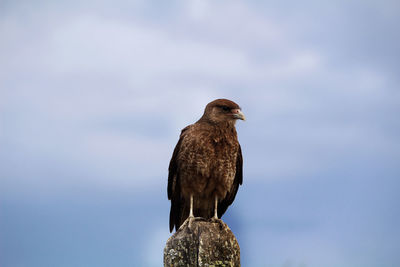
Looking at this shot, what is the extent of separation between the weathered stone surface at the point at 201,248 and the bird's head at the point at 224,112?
8.36ft

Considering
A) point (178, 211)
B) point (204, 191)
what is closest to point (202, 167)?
point (204, 191)

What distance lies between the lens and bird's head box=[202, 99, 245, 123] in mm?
7570

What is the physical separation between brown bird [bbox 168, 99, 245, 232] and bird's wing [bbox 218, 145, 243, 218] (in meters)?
0.08

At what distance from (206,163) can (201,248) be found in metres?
2.37

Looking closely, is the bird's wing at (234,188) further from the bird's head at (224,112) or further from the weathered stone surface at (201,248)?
the weathered stone surface at (201,248)

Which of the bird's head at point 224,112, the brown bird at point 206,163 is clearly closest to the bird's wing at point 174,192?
the brown bird at point 206,163

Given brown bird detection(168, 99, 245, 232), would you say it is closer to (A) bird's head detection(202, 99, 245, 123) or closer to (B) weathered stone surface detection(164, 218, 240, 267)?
(A) bird's head detection(202, 99, 245, 123)

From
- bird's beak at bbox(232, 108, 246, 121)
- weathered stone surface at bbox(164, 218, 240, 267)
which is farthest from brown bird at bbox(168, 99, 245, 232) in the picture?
weathered stone surface at bbox(164, 218, 240, 267)

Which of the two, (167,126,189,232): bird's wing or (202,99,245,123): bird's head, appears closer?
(202,99,245,123): bird's head

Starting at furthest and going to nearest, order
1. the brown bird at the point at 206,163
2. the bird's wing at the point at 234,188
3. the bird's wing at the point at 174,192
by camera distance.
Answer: the bird's wing at the point at 234,188 < the bird's wing at the point at 174,192 < the brown bird at the point at 206,163

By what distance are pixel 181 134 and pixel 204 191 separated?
112 cm

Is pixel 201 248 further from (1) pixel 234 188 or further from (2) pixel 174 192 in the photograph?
(1) pixel 234 188

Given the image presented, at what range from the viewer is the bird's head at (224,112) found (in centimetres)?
757

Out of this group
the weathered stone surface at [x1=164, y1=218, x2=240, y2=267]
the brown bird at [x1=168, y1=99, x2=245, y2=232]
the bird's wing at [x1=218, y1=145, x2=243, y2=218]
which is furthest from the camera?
the bird's wing at [x1=218, y1=145, x2=243, y2=218]
